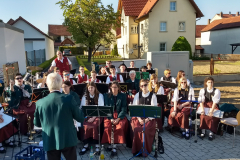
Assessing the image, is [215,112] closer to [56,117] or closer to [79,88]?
[79,88]

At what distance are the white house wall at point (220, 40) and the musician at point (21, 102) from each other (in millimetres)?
35988

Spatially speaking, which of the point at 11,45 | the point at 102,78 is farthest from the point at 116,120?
the point at 11,45

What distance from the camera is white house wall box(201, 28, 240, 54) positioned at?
36438 mm

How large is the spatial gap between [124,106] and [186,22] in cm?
2599

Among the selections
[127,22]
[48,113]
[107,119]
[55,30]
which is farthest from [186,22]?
[55,30]

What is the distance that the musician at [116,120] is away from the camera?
5.55 m

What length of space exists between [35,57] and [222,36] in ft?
105

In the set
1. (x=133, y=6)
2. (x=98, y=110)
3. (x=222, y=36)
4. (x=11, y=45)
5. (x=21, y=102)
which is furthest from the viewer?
(x=222, y=36)

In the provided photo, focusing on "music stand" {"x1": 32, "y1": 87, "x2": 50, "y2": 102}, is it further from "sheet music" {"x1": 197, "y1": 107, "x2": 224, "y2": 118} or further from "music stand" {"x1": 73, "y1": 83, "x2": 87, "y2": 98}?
"sheet music" {"x1": 197, "y1": 107, "x2": 224, "y2": 118}

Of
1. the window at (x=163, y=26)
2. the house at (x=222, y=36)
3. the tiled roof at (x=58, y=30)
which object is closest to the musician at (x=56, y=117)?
the window at (x=163, y=26)

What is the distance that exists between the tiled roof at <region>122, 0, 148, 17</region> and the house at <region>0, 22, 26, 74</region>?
57.6ft

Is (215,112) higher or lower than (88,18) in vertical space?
lower

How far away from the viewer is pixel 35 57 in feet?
83.5

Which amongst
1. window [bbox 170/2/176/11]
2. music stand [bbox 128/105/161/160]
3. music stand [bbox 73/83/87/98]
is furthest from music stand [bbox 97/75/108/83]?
window [bbox 170/2/176/11]
